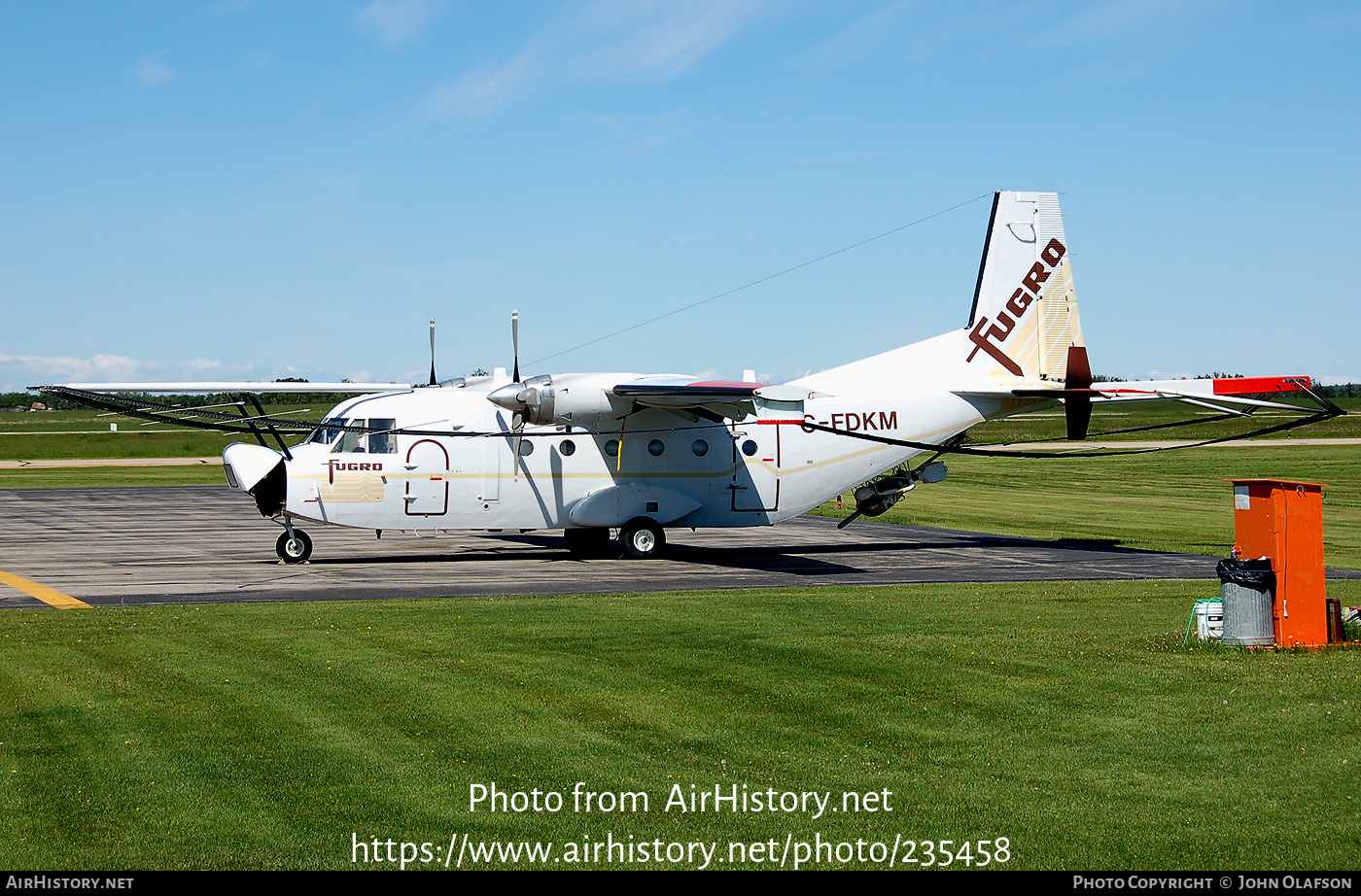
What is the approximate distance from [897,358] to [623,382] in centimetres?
731

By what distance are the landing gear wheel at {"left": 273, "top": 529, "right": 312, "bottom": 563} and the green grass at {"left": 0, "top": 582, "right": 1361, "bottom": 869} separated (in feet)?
25.4

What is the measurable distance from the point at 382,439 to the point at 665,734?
1586 cm

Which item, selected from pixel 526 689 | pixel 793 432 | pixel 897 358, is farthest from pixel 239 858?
pixel 897 358

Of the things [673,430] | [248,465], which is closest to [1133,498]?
[673,430]

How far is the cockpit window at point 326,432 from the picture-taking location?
24.3 m

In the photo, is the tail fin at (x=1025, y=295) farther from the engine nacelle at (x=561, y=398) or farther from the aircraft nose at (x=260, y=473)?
the aircraft nose at (x=260, y=473)

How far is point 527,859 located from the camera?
7246 mm

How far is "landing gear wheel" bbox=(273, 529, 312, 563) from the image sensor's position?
947 inches

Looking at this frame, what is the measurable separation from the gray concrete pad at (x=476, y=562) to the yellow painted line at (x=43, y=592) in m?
0.21

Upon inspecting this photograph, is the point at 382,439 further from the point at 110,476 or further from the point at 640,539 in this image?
the point at 110,476

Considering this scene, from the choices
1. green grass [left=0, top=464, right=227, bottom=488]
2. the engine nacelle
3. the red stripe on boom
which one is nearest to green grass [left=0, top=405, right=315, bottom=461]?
green grass [left=0, top=464, right=227, bottom=488]

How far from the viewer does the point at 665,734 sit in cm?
1003

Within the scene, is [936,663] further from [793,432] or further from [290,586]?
[793,432]

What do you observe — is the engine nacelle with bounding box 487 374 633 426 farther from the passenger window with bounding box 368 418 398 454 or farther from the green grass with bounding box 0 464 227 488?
the green grass with bounding box 0 464 227 488
